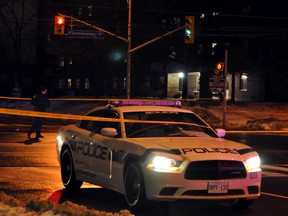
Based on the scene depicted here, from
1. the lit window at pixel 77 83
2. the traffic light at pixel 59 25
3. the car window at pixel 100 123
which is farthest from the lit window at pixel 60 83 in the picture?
the car window at pixel 100 123

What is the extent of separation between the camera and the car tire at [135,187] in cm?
779

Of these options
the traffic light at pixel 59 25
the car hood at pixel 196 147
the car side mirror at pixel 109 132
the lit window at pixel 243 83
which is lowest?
the car hood at pixel 196 147

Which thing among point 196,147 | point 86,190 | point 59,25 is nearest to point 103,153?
point 86,190

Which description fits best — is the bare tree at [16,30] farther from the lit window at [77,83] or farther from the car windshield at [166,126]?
the car windshield at [166,126]

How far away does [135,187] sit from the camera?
8.02 meters

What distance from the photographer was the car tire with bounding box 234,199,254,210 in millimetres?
8438

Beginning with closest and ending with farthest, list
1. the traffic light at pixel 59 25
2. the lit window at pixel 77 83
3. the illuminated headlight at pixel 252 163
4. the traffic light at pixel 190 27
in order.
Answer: the illuminated headlight at pixel 252 163, the traffic light at pixel 190 27, the traffic light at pixel 59 25, the lit window at pixel 77 83

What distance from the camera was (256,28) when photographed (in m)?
48.8

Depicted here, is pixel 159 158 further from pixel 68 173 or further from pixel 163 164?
pixel 68 173

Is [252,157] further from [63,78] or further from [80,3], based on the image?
[63,78]

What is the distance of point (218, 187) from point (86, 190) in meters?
3.15

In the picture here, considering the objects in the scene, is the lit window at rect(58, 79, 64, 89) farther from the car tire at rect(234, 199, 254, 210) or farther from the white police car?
the car tire at rect(234, 199, 254, 210)

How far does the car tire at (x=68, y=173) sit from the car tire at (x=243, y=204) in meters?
2.92

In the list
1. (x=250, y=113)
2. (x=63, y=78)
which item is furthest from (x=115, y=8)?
(x=63, y=78)
